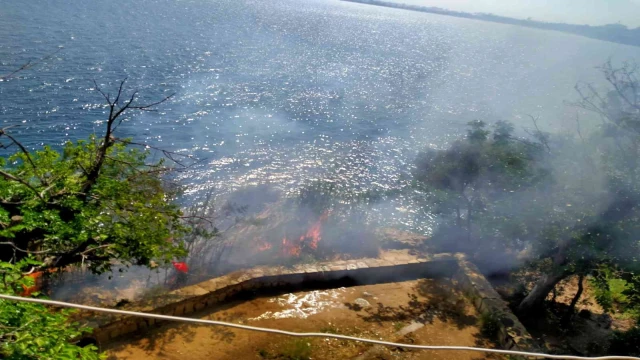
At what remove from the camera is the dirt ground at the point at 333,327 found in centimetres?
912

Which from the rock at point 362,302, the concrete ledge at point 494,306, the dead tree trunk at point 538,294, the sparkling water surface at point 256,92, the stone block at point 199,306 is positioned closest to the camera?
the concrete ledge at point 494,306

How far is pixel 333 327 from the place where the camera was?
10523mm

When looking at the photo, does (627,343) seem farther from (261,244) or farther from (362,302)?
(261,244)

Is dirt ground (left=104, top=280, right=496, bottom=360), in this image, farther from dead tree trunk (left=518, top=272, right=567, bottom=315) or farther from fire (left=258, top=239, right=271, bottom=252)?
fire (left=258, top=239, right=271, bottom=252)

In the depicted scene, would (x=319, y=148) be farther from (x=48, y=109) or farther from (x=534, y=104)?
(x=534, y=104)

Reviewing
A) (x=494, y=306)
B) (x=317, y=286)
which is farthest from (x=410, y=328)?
(x=317, y=286)

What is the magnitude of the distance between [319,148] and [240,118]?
7.25 m

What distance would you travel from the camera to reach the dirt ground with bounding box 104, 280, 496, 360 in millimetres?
9125

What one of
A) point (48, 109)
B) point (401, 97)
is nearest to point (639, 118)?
point (48, 109)

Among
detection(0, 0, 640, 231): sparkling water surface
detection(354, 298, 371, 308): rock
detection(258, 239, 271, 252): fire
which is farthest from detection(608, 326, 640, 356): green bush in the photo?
detection(0, 0, 640, 231): sparkling water surface

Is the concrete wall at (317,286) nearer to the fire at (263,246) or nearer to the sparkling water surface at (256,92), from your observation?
the fire at (263,246)

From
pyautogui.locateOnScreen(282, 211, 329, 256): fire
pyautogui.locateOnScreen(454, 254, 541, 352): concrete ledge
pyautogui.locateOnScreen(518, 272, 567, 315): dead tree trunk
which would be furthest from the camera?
pyautogui.locateOnScreen(282, 211, 329, 256): fire

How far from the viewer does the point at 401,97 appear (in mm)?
44938

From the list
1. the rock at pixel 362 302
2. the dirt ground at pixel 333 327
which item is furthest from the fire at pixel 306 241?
the rock at pixel 362 302
